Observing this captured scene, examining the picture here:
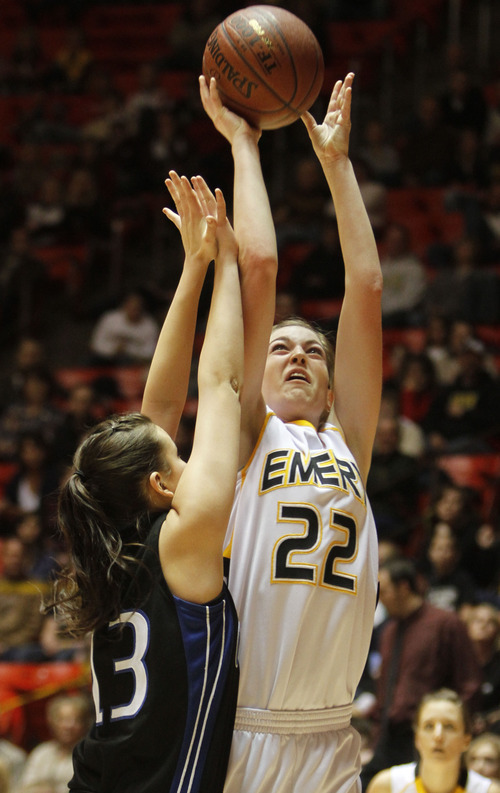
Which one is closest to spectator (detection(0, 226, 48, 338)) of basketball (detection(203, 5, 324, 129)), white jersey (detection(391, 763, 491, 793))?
white jersey (detection(391, 763, 491, 793))

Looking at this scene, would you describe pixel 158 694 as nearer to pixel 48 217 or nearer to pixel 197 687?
pixel 197 687

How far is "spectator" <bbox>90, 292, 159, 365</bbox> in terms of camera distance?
10.4 meters

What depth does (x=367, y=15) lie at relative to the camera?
12602mm

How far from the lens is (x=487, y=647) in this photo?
20.1 ft

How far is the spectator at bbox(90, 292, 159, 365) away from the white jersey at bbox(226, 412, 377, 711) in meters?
7.58

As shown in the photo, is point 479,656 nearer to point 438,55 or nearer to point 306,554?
point 306,554

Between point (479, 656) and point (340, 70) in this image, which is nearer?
point (479, 656)

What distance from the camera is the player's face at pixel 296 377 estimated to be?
10.0ft

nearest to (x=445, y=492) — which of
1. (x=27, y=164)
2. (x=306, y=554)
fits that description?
(x=306, y=554)

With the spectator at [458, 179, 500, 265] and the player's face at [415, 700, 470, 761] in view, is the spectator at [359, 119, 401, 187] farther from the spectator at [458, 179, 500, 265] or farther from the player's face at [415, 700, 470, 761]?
the player's face at [415, 700, 470, 761]

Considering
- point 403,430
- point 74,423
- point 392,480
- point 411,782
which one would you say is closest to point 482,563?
point 392,480

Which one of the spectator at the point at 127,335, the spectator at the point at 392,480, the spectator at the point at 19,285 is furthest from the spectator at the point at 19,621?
the spectator at the point at 19,285

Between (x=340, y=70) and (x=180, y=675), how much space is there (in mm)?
10874

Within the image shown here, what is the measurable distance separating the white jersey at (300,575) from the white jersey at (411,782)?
6.43ft
